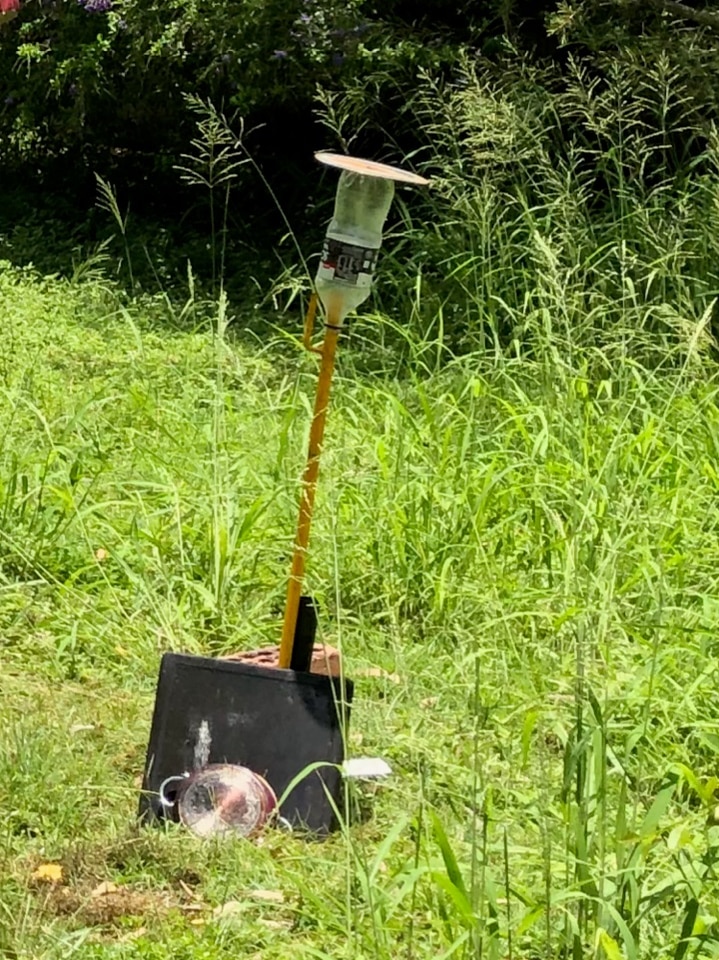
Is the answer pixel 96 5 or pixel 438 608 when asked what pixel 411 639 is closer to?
pixel 438 608

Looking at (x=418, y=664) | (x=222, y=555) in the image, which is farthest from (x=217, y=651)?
(x=418, y=664)

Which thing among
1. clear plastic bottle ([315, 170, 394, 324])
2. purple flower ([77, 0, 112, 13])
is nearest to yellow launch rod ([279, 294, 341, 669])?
clear plastic bottle ([315, 170, 394, 324])

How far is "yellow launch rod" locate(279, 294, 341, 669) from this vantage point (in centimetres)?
292

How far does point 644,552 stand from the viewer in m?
3.57

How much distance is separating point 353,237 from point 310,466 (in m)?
0.48

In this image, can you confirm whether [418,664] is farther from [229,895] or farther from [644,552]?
[229,895]

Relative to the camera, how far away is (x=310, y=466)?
2.99 meters

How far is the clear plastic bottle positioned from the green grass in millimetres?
598

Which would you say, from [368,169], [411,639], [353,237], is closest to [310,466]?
[353,237]

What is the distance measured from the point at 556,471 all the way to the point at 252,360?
7.41 feet

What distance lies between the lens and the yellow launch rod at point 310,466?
9.59ft

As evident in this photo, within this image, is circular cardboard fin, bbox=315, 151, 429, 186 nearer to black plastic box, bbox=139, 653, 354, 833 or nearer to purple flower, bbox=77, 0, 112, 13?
black plastic box, bbox=139, 653, 354, 833

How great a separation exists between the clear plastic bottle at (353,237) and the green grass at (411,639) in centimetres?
60

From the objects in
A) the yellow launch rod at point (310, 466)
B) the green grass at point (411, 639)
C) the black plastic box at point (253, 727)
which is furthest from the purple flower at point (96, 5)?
the black plastic box at point (253, 727)
